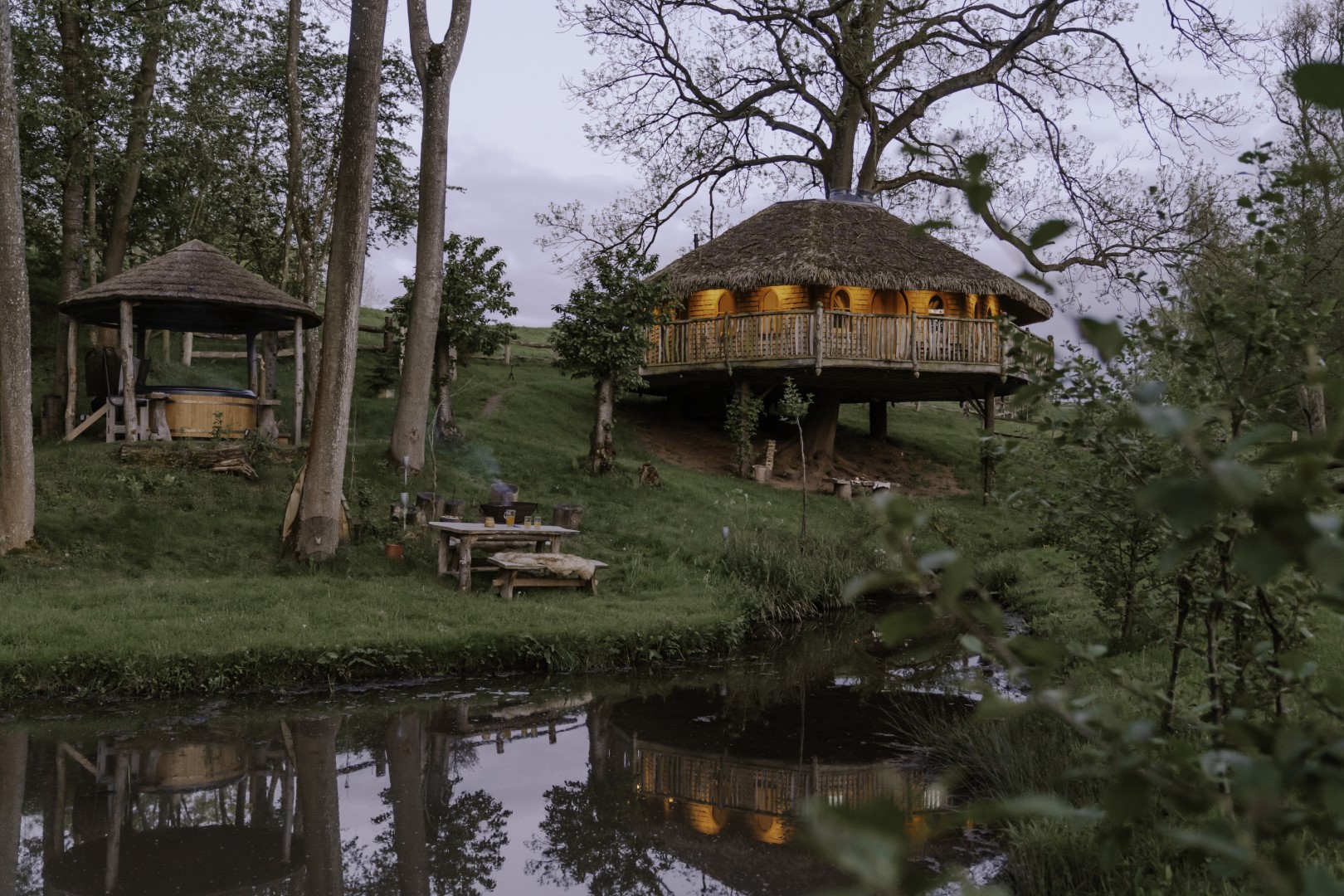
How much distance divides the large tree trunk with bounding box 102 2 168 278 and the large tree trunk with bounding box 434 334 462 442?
6630 millimetres

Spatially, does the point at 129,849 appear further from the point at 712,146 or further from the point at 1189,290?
the point at 712,146

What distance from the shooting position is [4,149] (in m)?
11.1

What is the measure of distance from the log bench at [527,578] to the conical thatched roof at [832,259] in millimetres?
10475

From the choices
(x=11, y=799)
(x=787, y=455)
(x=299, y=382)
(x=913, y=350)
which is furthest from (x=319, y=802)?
(x=787, y=455)

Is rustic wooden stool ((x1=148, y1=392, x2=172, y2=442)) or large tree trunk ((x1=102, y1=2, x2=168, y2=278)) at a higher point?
large tree trunk ((x1=102, y1=2, x2=168, y2=278))

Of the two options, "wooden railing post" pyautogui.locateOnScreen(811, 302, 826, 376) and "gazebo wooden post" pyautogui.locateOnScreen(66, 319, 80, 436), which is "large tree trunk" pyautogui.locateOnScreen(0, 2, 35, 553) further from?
"wooden railing post" pyautogui.locateOnScreen(811, 302, 826, 376)

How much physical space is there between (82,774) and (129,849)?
4.30ft

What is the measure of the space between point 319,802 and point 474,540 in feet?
18.8

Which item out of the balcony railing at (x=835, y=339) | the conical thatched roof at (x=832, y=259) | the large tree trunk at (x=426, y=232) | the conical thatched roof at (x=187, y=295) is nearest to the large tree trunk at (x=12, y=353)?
the conical thatched roof at (x=187, y=295)

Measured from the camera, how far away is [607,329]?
17406mm

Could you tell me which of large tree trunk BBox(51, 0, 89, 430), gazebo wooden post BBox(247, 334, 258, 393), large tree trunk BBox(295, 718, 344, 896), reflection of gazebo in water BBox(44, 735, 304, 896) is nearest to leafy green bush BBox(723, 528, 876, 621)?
large tree trunk BBox(295, 718, 344, 896)

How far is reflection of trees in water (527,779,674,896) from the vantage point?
530 centimetres

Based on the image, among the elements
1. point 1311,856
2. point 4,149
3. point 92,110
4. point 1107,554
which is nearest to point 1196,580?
point 1311,856

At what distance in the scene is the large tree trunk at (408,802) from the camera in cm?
520
